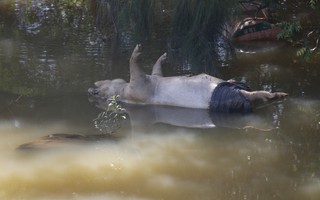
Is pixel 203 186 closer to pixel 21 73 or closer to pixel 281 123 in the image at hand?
pixel 281 123

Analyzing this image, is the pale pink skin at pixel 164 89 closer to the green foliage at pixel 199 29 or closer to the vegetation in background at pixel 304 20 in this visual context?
the green foliage at pixel 199 29

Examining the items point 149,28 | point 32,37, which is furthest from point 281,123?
point 32,37

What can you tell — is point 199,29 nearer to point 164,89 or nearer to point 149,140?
point 164,89

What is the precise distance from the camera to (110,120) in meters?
6.52

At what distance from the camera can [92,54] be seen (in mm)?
9156

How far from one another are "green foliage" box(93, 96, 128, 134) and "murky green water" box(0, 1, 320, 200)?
0.10m

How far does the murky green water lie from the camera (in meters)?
5.04

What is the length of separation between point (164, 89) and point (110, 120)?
4.04ft

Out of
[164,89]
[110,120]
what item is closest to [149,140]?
[110,120]

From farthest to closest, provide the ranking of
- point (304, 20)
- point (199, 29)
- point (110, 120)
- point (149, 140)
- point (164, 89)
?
point (304, 20), point (164, 89), point (199, 29), point (110, 120), point (149, 140)

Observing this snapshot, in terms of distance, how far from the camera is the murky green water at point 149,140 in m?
5.04

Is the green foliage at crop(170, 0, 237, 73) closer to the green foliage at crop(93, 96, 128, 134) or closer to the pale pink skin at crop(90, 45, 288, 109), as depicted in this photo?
the pale pink skin at crop(90, 45, 288, 109)

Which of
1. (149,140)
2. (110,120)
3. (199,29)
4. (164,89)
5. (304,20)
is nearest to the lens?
(149,140)

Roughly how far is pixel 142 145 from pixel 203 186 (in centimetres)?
117
